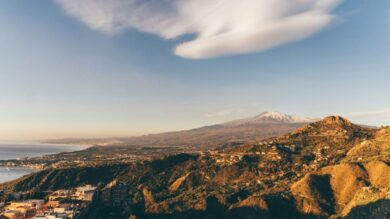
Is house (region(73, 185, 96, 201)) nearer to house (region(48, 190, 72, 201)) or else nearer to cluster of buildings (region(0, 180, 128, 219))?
cluster of buildings (region(0, 180, 128, 219))

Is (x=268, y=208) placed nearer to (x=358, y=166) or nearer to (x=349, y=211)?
(x=349, y=211)

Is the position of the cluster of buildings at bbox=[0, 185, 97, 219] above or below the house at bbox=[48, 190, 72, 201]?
below

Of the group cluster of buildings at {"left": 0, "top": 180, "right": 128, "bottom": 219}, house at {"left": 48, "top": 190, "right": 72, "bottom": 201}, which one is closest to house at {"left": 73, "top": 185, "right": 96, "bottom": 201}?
cluster of buildings at {"left": 0, "top": 180, "right": 128, "bottom": 219}

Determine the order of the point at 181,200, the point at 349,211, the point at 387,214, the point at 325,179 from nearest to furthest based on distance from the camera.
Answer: the point at 387,214 → the point at 349,211 → the point at 181,200 → the point at 325,179

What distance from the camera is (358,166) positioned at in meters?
188

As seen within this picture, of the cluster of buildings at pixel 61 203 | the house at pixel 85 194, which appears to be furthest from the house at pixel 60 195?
the house at pixel 85 194

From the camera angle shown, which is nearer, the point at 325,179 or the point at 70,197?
the point at 70,197

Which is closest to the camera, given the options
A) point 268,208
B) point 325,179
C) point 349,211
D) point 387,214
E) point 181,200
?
point 387,214

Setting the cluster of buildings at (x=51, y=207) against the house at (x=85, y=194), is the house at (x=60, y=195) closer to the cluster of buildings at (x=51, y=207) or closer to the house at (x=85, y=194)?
the cluster of buildings at (x=51, y=207)

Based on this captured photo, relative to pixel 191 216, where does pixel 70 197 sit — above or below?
above

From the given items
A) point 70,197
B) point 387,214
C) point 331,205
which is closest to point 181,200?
point 70,197

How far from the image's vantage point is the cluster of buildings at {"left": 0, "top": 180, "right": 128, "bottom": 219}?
14512cm

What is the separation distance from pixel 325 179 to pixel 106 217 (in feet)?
334

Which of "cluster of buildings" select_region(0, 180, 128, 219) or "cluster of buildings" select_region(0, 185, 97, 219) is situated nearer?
"cluster of buildings" select_region(0, 185, 97, 219)
